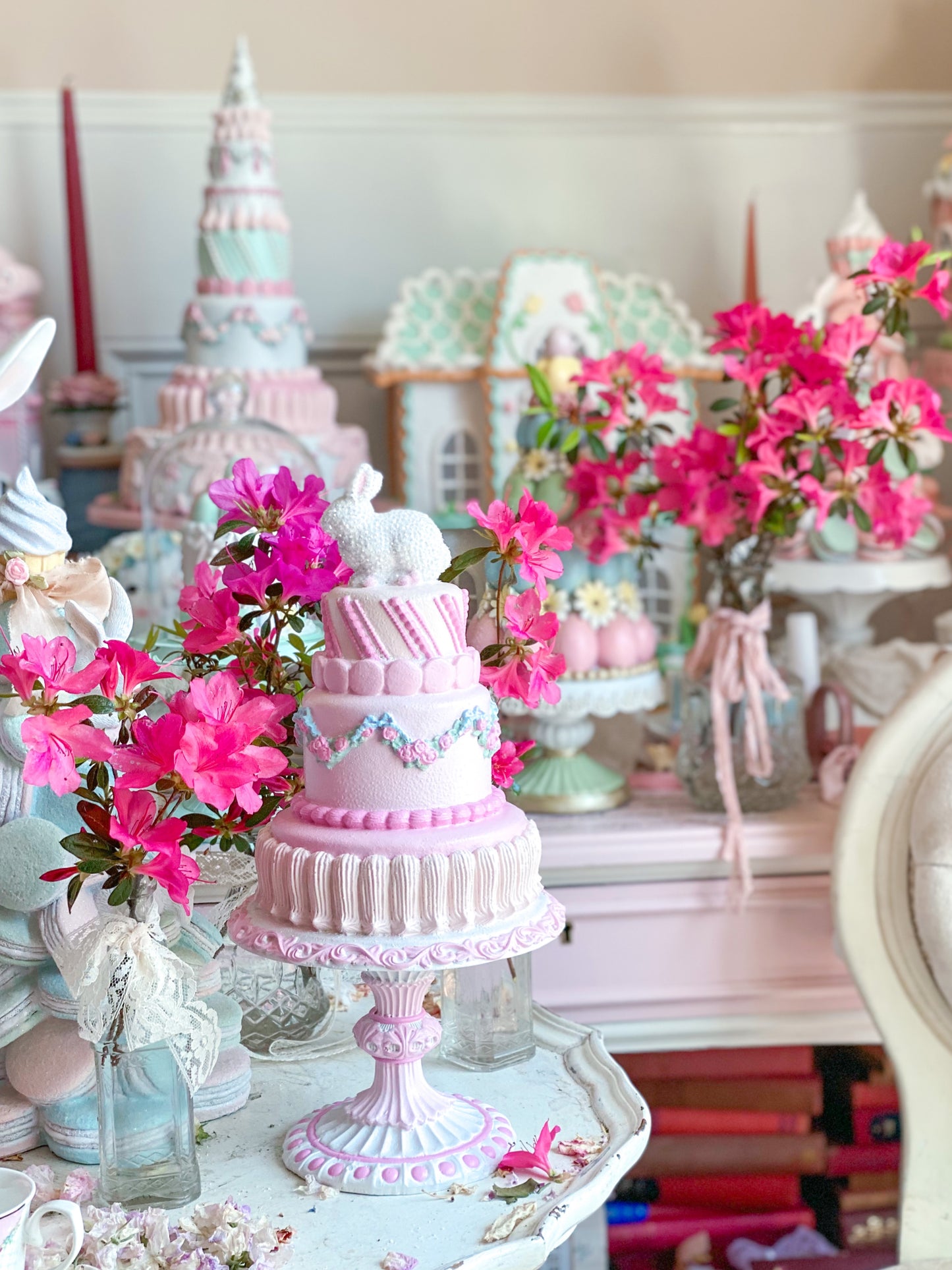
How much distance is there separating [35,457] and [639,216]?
972 mm

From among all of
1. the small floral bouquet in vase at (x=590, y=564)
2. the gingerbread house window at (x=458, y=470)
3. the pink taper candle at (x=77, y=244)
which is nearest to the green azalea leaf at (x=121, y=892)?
the small floral bouquet in vase at (x=590, y=564)

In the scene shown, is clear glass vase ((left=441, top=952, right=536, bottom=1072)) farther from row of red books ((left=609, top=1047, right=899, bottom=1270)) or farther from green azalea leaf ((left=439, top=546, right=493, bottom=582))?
row of red books ((left=609, top=1047, right=899, bottom=1270))

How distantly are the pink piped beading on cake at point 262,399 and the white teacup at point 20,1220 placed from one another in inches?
47.5

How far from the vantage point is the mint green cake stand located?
167cm

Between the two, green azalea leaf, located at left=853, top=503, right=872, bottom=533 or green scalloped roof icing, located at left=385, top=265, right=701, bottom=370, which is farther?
green scalloped roof icing, located at left=385, top=265, right=701, bottom=370

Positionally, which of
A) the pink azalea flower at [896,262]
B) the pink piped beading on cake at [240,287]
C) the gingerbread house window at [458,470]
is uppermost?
the pink piped beading on cake at [240,287]

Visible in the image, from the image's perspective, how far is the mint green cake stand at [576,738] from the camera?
1.67 meters

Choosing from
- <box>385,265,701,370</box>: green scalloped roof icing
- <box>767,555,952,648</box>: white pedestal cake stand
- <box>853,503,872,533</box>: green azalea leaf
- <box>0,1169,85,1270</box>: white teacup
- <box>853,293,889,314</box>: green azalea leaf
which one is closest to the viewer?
<box>0,1169,85,1270</box>: white teacup

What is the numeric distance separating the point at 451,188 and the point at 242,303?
0.47 m

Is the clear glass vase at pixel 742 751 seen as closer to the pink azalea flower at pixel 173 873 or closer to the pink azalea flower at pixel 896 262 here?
the pink azalea flower at pixel 896 262

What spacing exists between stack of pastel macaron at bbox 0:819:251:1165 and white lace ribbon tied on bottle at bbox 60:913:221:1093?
52 mm

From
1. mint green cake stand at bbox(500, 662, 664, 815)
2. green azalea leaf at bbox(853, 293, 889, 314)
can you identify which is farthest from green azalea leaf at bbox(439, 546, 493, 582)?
mint green cake stand at bbox(500, 662, 664, 815)

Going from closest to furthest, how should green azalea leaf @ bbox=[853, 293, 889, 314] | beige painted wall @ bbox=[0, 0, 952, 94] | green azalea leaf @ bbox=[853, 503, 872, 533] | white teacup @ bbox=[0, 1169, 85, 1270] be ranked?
white teacup @ bbox=[0, 1169, 85, 1270] < green azalea leaf @ bbox=[853, 293, 889, 314] < green azalea leaf @ bbox=[853, 503, 872, 533] < beige painted wall @ bbox=[0, 0, 952, 94]

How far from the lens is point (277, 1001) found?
1210 mm
